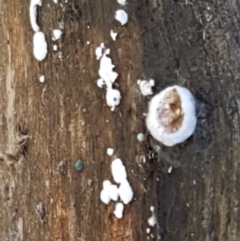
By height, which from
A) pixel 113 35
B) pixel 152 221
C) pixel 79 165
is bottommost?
pixel 152 221

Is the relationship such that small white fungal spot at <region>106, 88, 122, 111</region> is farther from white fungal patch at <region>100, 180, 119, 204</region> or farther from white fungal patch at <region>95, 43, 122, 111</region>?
white fungal patch at <region>100, 180, 119, 204</region>

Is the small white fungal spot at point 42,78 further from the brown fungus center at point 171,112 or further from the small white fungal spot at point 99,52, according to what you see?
the brown fungus center at point 171,112

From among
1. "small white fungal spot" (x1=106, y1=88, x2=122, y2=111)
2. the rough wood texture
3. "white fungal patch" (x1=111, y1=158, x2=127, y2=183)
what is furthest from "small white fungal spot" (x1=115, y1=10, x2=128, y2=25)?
"white fungal patch" (x1=111, y1=158, x2=127, y2=183)

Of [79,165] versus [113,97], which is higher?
[113,97]

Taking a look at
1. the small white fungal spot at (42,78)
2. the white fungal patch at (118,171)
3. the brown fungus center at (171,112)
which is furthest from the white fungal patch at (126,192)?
the small white fungal spot at (42,78)

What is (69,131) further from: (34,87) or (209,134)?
(209,134)

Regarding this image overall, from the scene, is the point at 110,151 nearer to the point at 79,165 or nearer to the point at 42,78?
the point at 79,165

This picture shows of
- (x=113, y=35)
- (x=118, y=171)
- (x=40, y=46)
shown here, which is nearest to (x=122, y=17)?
(x=113, y=35)
